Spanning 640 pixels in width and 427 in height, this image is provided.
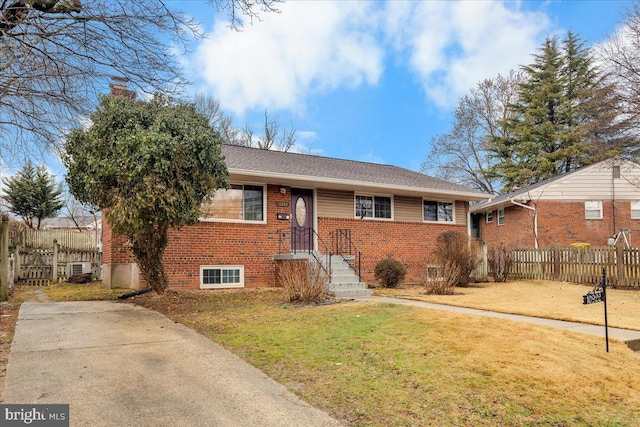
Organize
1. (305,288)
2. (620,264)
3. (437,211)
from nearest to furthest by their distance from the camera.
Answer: (305,288) < (620,264) < (437,211)

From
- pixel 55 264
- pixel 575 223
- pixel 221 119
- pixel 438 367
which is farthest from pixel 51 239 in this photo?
pixel 575 223

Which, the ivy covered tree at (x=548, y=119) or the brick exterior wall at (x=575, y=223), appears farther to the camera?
the ivy covered tree at (x=548, y=119)

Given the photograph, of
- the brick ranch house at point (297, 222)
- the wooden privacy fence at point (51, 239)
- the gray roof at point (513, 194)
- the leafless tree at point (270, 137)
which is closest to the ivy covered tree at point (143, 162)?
the brick ranch house at point (297, 222)

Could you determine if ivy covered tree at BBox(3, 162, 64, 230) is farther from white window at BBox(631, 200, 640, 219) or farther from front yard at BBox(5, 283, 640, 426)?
white window at BBox(631, 200, 640, 219)

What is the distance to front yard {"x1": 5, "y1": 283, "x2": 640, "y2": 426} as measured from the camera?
12.4 feet

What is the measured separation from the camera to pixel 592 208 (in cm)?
2342

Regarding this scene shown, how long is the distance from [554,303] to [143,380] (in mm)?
8753

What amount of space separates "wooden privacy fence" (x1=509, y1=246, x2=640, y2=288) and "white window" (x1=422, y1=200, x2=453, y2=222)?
115 inches

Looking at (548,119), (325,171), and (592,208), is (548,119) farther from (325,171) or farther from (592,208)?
(325,171)

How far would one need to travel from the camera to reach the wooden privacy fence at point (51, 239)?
626 inches

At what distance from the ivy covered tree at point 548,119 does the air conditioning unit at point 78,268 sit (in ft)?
98.4

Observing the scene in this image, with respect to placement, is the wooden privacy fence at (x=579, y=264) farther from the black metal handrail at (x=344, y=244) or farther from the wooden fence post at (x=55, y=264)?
the wooden fence post at (x=55, y=264)

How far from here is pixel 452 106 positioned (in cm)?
3716

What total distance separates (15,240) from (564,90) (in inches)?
1465
